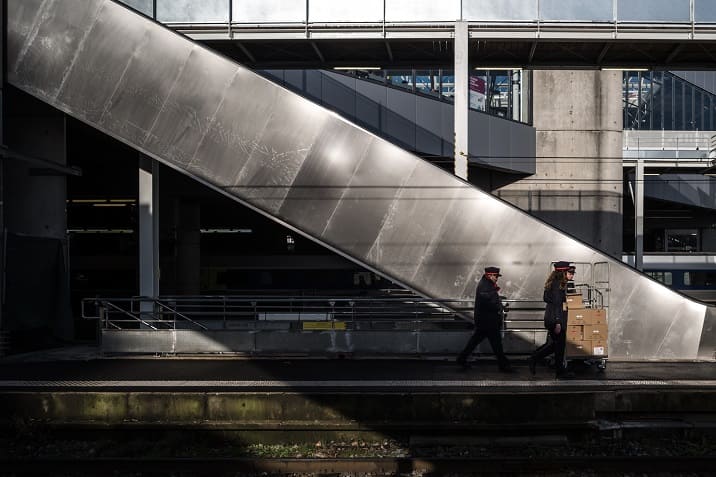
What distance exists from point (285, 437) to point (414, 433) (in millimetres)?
1583

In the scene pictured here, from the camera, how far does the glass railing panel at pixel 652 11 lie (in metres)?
14.0

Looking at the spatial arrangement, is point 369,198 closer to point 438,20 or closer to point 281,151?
point 281,151

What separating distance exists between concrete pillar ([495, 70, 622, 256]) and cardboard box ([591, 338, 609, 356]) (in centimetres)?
1432

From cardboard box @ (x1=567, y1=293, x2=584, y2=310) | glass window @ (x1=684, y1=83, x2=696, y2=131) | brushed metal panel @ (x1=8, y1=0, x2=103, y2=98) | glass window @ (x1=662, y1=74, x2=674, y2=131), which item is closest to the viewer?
cardboard box @ (x1=567, y1=293, x2=584, y2=310)

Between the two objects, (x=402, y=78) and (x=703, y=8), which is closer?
(x=703, y=8)

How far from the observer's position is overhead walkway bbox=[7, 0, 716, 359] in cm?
1160

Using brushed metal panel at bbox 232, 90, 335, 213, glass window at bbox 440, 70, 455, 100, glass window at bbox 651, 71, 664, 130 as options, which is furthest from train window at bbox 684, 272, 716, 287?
brushed metal panel at bbox 232, 90, 335, 213

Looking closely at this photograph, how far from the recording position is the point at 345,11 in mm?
14156

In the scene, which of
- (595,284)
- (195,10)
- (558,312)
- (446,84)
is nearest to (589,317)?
(558,312)

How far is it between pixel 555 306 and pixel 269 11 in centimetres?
937

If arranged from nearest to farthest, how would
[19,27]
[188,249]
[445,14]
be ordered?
[19,27] → [445,14] → [188,249]

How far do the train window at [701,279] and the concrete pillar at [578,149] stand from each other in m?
6.24

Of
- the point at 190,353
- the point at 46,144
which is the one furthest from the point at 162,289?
the point at 190,353

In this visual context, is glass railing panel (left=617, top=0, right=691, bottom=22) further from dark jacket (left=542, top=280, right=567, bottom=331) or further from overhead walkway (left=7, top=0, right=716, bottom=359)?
dark jacket (left=542, top=280, right=567, bottom=331)
